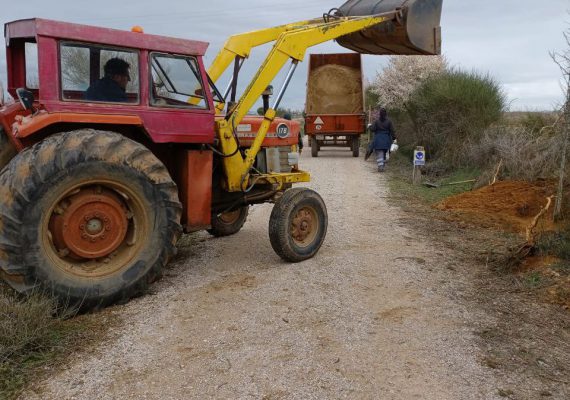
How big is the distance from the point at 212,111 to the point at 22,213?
2021 millimetres

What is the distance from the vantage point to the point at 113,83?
4812mm

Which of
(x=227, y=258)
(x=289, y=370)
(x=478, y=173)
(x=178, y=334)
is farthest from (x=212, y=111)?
(x=478, y=173)

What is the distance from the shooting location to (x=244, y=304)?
4711 mm

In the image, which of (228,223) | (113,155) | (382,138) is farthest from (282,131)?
(382,138)

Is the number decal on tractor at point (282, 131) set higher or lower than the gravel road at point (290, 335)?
higher

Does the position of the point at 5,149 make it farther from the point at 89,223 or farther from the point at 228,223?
the point at 228,223

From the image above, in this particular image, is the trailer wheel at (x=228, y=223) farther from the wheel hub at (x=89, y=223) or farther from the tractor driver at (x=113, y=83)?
the tractor driver at (x=113, y=83)

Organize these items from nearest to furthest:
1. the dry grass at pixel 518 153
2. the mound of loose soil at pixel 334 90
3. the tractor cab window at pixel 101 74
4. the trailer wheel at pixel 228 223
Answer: the tractor cab window at pixel 101 74
the trailer wheel at pixel 228 223
the dry grass at pixel 518 153
the mound of loose soil at pixel 334 90

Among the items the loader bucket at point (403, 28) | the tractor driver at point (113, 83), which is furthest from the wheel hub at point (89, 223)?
the loader bucket at point (403, 28)

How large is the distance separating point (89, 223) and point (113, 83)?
1.28m

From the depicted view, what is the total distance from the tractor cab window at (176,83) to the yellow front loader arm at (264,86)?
0.40 metres

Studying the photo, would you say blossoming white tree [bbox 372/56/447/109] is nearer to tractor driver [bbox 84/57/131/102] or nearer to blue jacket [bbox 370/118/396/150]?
blue jacket [bbox 370/118/396/150]

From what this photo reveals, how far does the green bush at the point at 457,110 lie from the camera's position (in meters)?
14.2

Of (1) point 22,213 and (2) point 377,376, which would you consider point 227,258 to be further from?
(2) point 377,376
